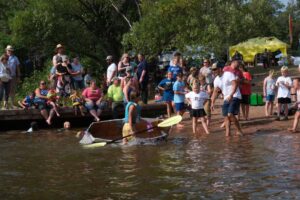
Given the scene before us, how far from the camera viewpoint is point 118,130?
14.4 metres

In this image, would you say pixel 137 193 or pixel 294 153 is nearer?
pixel 137 193

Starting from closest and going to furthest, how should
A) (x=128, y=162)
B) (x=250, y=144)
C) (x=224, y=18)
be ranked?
(x=128, y=162) → (x=250, y=144) → (x=224, y=18)

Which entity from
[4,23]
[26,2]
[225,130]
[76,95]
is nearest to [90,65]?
[26,2]

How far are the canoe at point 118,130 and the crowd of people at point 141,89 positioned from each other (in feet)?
2.77

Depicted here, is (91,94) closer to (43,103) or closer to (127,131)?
(43,103)

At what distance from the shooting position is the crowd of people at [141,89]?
1515 cm

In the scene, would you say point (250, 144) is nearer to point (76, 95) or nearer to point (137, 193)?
point (137, 193)

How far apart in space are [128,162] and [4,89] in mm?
7918

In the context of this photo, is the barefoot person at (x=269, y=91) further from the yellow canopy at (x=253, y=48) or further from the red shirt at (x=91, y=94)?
the yellow canopy at (x=253, y=48)

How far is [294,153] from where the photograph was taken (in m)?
11.4

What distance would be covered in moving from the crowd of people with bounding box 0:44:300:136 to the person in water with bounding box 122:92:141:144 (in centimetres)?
127

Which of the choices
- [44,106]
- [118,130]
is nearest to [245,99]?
[118,130]

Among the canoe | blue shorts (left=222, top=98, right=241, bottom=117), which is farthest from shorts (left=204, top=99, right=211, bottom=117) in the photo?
blue shorts (left=222, top=98, right=241, bottom=117)

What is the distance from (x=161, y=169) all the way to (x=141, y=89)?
8919 millimetres
